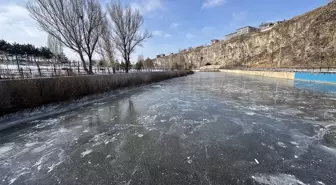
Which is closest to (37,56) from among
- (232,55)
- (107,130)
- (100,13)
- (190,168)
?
(100,13)

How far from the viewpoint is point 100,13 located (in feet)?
51.3

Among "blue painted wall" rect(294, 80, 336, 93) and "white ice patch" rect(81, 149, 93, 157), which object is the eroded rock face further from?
"blue painted wall" rect(294, 80, 336, 93)

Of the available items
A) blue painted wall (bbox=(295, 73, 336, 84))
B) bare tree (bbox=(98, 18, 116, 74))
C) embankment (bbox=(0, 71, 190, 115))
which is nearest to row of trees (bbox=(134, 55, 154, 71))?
bare tree (bbox=(98, 18, 116, 74))

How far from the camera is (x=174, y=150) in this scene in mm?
3213

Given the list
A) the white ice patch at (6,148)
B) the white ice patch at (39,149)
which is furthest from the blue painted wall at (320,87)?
the white ice patch at (6,148)

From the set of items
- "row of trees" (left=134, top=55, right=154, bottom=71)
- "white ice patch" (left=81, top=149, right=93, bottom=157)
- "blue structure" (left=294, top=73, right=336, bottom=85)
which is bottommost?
"white ice patch" (left=81, top=149, right=93, bottom=157)

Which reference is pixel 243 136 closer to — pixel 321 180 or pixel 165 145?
pixel 321 180

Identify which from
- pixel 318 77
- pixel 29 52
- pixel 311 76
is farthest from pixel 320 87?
pixel 29 52

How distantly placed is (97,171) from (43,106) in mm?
6243

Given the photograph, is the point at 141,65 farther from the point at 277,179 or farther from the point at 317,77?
the point at 277,179

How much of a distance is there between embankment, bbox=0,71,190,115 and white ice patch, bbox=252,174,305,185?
815cm

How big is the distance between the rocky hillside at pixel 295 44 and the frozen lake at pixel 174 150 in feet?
105

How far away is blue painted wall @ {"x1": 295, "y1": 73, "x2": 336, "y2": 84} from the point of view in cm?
1473

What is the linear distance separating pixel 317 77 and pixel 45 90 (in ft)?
78.1
